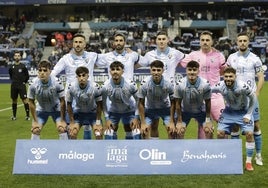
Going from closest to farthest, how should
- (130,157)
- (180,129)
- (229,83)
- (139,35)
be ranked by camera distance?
(130,157)
(229,83)
(180,129)
(139,35)

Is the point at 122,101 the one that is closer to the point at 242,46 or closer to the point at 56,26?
the point at 242,46

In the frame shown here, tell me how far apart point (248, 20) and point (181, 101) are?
1358 inches

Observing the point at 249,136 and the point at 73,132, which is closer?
the point at 249,136

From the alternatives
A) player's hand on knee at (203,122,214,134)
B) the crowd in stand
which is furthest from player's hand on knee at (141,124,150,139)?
the crowd in stand

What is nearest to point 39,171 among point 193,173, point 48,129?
point 193,173

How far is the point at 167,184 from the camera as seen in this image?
6926 millimetres

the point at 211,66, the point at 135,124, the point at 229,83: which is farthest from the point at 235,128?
the point at 135,124

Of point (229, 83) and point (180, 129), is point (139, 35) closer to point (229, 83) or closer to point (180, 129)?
point (180, 129)

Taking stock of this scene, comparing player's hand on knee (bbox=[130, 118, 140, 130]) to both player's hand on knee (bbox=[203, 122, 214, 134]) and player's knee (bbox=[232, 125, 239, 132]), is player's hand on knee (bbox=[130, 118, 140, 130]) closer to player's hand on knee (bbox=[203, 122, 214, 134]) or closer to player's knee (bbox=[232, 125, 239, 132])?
player's hand on knee (bbox=[203, 122, 214, 134])

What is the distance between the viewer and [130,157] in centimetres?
718

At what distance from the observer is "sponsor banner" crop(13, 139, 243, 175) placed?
708 centimetres

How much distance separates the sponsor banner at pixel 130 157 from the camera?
23.2ft

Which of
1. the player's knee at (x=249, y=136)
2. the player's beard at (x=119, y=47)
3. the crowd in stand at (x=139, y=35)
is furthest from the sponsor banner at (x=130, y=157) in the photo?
the crowd in stand at (x=139, y=35)

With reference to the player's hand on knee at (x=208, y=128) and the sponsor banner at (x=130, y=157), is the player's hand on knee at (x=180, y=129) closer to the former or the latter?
the player's hand on knee at (x=208, y=128)
